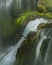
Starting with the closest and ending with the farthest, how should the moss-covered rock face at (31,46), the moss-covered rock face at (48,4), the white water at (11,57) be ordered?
1. the moss-covered rock face at (31,46)
2. the white water at (11,57)
3. the moss-covered rock face at (48,4)

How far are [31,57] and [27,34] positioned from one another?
0.48 meters

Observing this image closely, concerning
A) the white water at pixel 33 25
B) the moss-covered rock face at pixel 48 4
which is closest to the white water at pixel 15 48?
the white water at pixel 33 25

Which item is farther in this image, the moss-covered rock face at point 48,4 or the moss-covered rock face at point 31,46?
the moss-covered rock face at point 48,4

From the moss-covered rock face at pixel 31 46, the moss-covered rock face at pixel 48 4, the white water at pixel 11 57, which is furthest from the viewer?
the moss-covered rock face at pixel 48 4

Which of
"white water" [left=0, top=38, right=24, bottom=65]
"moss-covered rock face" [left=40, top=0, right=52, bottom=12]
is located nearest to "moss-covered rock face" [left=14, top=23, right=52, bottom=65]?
"white water" [left=0, top=38, right=24, bottom=65]

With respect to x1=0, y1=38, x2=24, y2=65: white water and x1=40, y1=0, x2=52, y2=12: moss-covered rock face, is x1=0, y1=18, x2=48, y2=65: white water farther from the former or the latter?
x1=40, y1=0, x2=52, y2=12: moss-covered rock face

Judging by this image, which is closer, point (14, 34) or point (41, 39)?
point (41, 39)

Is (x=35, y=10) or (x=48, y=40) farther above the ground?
(x=35, y=10)

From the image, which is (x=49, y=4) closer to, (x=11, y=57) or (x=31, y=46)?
(x=31, y=46)

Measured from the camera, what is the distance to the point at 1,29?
22.7 feet

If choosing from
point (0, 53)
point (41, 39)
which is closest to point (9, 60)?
point (0, 53)

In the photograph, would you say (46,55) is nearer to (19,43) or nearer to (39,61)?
(39,61)

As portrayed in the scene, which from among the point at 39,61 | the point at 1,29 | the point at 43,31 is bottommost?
the point at 39,61

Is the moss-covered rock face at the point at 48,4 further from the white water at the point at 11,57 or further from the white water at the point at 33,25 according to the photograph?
the white water at the point at 11,57
